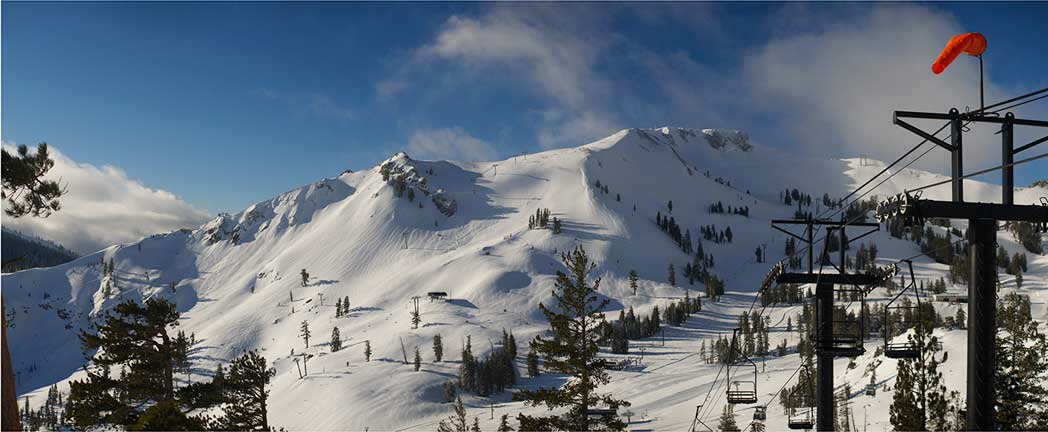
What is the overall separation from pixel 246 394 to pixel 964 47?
32078 mm

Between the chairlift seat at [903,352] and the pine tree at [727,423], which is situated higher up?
the chairlift seat at [903,352]

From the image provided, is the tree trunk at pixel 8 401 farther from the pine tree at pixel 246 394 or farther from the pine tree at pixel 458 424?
the pine tree at pixel 458 424

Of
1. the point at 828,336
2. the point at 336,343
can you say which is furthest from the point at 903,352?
the point at 336,343

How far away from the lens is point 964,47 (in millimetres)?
10664

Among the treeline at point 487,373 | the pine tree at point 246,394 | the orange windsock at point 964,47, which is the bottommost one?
the treeline at point 487,373

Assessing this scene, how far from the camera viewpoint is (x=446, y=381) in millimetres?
135375

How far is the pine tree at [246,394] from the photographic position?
2680 centimetres

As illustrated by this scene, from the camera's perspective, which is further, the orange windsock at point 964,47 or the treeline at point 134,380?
the treeline at point 134,380

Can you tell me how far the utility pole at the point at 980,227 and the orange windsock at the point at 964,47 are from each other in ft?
6.57

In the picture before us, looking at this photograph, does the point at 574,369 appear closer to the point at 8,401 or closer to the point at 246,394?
the point at 246,394

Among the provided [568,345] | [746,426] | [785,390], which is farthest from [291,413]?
[568,345]

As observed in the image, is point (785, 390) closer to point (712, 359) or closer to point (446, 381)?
point (712, 359)

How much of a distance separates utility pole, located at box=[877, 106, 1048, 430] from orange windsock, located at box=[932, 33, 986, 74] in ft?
6.57

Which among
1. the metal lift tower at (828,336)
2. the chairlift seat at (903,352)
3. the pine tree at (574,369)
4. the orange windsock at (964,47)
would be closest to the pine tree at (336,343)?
the pine tree at (574,369)
